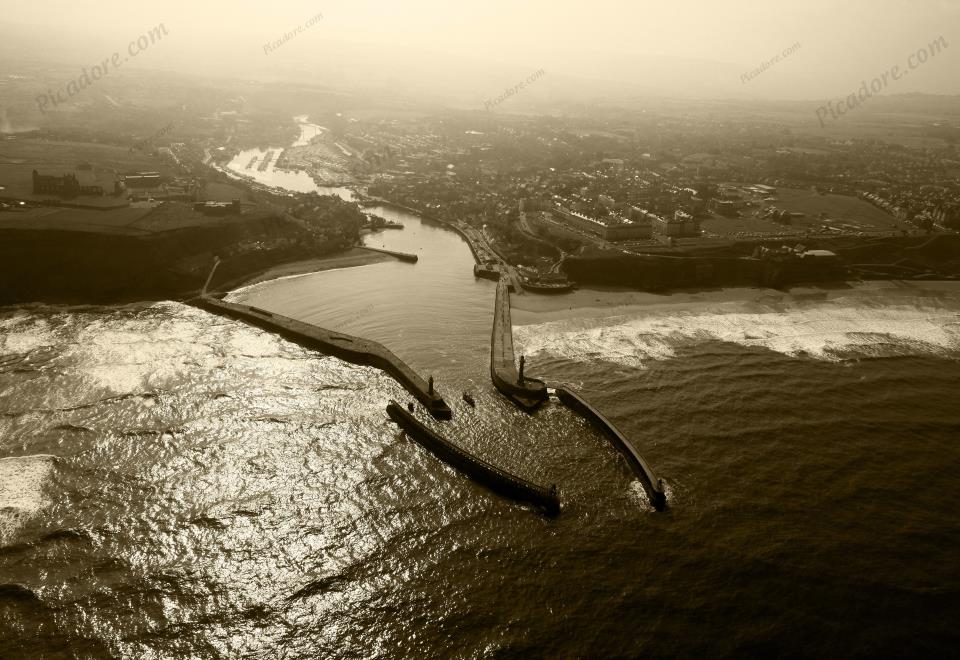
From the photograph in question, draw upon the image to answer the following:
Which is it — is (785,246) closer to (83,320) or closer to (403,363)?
(403,363)

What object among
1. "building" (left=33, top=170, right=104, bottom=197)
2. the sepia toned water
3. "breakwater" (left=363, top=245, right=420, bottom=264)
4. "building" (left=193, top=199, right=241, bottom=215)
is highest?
"building" (left=33, top=170, right=104, bottom=197)

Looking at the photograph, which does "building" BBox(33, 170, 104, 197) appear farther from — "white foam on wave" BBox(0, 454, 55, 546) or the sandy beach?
"white foam on wave" BBox(0, 454, 55, 546)

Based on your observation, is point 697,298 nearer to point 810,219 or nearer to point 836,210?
point 810,219

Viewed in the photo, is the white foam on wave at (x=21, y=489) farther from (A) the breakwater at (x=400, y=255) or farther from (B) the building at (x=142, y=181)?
(B) the building at (x=142, y=181)

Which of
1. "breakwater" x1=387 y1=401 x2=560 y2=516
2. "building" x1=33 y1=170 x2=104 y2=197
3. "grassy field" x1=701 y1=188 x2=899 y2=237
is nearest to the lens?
"breakwater" x1=387 y1=401 x2=560 y2=516

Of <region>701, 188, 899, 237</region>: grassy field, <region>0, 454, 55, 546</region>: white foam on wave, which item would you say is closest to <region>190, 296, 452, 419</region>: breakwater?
<region>0, 454, 55, 546</region>: white foam on wave

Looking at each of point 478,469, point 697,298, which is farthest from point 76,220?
point 697,298

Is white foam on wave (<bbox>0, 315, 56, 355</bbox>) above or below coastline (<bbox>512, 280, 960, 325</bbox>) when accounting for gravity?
below
